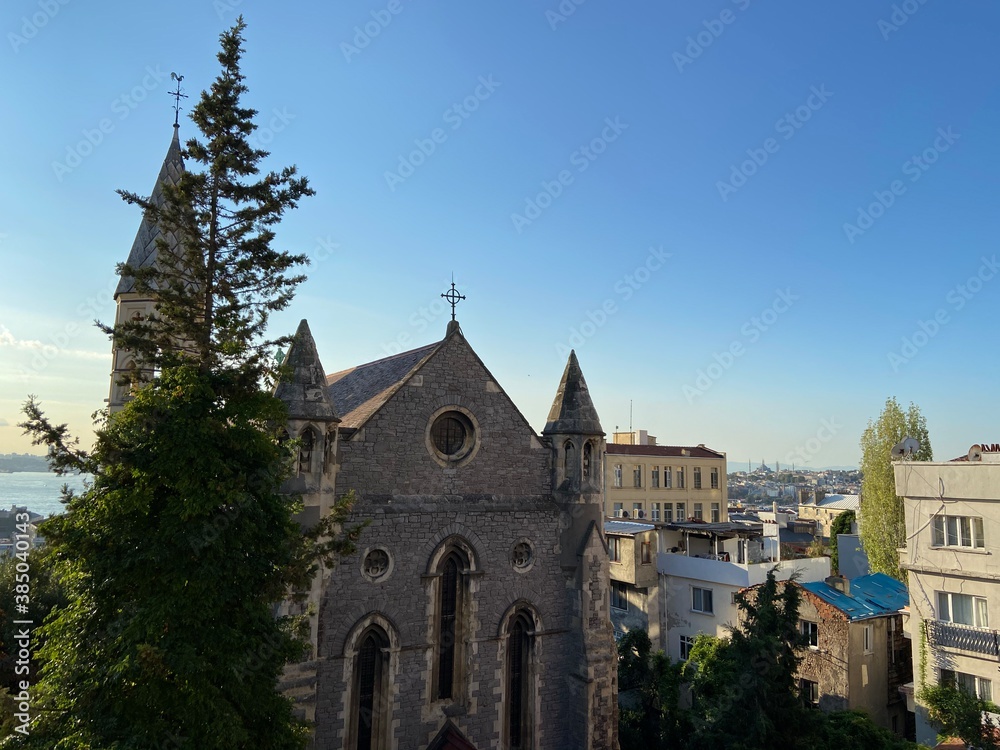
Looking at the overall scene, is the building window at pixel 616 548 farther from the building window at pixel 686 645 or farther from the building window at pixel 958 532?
the building window at pixel 958 532

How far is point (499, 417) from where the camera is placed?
61.7 feet

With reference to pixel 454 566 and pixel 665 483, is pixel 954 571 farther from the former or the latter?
pixel 665 483

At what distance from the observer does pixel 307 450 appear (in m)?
15.6

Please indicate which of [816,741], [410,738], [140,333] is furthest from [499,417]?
[816,741]

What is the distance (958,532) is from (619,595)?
1560 cm

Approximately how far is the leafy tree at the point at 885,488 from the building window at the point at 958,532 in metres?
13.1

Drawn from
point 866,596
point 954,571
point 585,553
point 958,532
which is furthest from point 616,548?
point 585,553

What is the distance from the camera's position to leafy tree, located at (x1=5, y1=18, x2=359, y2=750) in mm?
9266

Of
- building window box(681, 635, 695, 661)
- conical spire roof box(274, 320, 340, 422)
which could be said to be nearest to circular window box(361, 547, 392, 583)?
conical spire roof box(274, 320, 340, 422)

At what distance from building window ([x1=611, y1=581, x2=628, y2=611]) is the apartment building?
12.5m

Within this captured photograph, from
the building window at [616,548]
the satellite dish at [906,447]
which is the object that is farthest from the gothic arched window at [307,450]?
the satellite dish at [906,447]

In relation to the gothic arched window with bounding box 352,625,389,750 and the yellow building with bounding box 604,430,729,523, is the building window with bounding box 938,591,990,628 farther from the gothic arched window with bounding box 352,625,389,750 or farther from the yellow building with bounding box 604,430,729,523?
the yellow building with bounding box 604,430,729,523

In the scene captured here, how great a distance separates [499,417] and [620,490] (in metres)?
36.0

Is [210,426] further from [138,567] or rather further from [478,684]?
[478,684]
